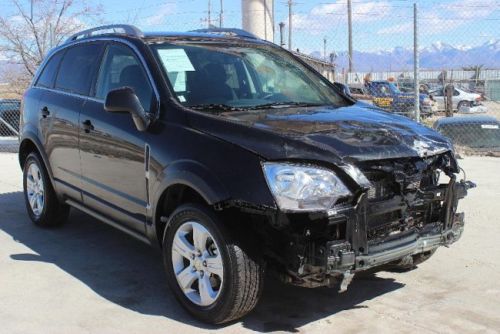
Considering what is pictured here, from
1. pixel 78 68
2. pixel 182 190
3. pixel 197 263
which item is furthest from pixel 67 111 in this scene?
pixel 197 263

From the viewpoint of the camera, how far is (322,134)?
3740 millimetres

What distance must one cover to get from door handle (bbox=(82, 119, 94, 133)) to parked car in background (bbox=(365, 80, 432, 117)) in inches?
699

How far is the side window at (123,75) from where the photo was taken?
181 inches

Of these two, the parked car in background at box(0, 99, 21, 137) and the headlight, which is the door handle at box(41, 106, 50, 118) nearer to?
the headlight

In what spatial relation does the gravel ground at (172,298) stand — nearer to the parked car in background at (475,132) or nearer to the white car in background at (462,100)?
the parked car in background at (475,132)

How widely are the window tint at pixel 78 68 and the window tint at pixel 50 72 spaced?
0.14 meters

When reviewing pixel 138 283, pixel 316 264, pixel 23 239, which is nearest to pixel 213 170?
pixel 316 264

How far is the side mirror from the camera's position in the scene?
4262mm

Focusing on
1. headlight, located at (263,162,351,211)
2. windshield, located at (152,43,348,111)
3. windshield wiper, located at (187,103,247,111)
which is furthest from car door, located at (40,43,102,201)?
headlight, located at (263,162,351,211)

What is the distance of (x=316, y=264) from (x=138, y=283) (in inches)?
72.4

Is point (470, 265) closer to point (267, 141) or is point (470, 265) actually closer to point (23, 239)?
point (267, 141)

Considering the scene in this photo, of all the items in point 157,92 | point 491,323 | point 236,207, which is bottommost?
point 491,323

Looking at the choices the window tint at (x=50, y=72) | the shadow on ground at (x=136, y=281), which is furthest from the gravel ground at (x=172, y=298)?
the window tint at (x=50, y=72)

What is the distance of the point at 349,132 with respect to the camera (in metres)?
3.84
